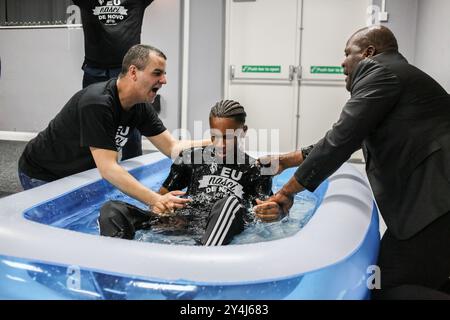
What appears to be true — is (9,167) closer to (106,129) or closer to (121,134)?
(121,134)

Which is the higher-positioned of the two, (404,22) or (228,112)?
(404,22)

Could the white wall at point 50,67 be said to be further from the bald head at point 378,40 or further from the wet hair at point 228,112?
the bald head at point 378,40

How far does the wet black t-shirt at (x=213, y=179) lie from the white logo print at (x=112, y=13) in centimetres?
129

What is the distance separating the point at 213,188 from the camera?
1.96m

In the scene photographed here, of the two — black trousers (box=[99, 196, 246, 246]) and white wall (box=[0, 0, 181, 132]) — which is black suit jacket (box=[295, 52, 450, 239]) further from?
white wall (box=[0, 0, 181, 132])

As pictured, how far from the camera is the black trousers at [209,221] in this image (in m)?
1.54

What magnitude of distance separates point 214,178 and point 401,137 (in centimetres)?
84

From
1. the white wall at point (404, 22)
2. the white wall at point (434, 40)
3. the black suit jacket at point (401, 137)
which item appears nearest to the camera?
the black suit jacket at point (401, 137)

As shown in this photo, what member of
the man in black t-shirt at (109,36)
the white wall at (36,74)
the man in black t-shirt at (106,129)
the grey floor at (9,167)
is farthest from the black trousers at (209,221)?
the white wall at (36,74)

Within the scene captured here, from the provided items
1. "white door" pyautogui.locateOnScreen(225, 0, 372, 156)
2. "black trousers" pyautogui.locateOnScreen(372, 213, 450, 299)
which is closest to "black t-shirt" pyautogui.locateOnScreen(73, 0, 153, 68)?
"black trousers" pyautogui.locateOnScreen(372, 213, 450, 299)

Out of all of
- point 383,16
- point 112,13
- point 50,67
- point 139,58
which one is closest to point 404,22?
point 383,16
